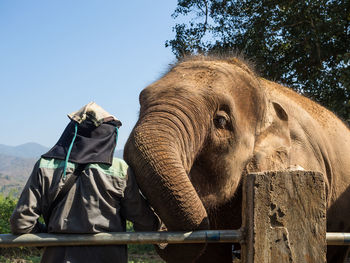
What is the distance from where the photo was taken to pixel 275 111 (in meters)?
4.03

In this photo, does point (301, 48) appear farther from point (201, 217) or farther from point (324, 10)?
point (201, 217)

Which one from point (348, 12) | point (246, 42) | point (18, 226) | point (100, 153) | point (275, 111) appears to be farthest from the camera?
point (246, 42)

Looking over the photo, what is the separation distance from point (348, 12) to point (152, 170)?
992 centimetres

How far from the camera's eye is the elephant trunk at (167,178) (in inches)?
97.7

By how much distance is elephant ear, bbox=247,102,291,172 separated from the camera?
364 cm

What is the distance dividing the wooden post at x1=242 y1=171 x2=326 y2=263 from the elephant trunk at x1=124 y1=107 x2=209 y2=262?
39 centimetres

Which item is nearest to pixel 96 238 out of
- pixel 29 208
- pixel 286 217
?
pixel 29 208

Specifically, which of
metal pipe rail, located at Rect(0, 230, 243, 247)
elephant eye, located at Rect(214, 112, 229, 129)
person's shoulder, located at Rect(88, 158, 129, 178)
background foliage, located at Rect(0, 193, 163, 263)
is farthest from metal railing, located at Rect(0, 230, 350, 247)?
background foliage, located at Rect(0, 193, 163, 263)

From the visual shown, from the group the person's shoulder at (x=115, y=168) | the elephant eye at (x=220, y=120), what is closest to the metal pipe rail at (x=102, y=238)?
the person's shoulder at (x=115, y=168)

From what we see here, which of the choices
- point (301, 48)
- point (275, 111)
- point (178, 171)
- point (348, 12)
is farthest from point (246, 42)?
point (178, 171)

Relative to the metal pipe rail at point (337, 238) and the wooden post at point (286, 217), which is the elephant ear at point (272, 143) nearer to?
the metal pipe rail at point (337, 238)

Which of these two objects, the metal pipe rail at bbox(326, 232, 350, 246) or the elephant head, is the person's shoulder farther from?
the metal pipe rail at bbox(326, 232, 350, 246)

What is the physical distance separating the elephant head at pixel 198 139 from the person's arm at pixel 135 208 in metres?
0.05

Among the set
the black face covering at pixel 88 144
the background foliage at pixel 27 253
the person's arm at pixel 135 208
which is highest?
the black face covering at pixel 88 144
